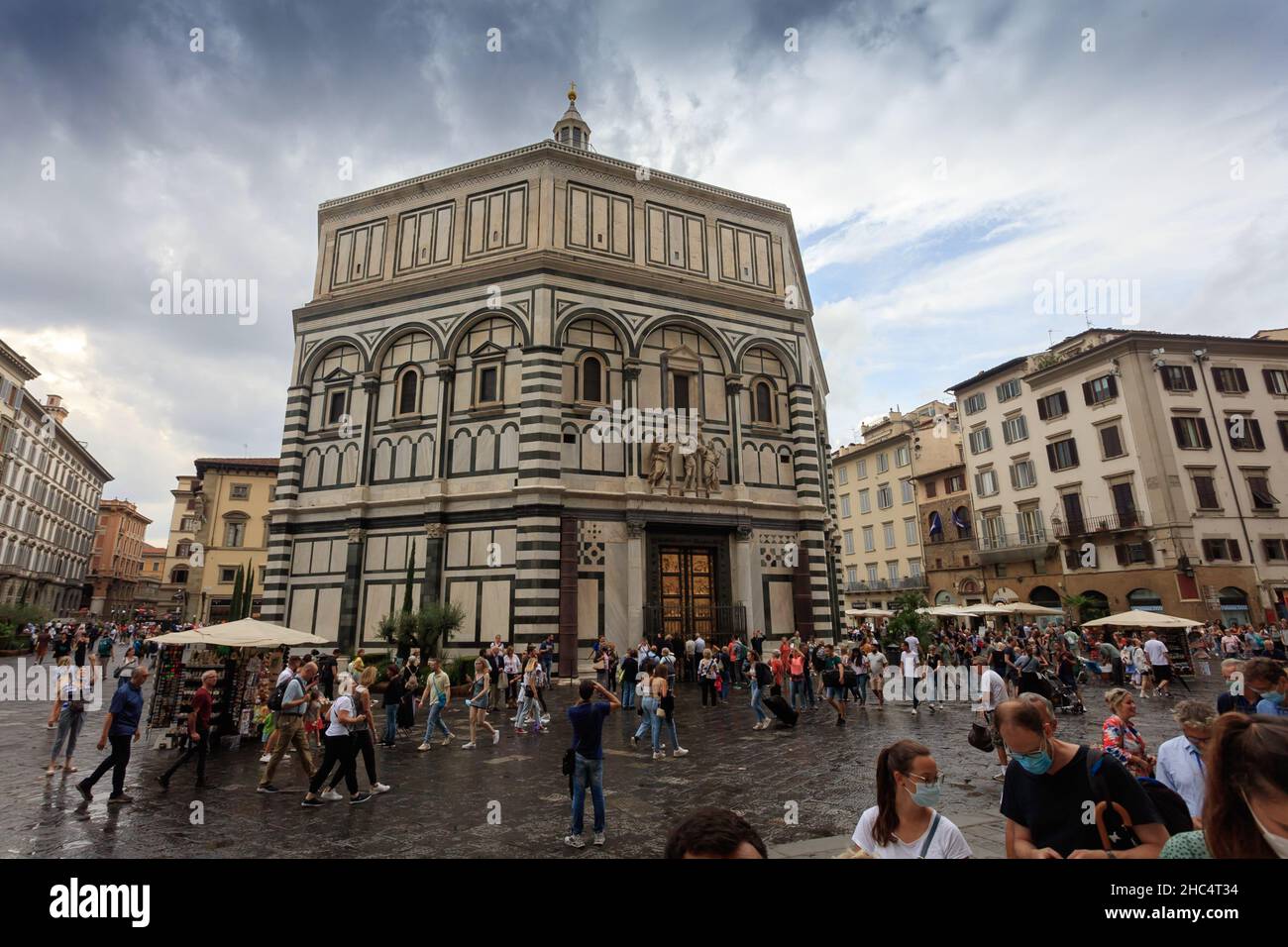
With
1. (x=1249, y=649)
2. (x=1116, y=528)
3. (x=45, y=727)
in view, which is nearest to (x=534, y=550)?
(x=45, y=727)

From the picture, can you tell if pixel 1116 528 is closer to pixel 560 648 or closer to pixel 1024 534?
pixel 1024 534

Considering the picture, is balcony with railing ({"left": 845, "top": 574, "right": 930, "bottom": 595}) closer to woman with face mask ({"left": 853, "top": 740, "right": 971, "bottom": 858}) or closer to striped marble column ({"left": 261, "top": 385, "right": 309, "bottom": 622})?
striped marble column ({"left": 261, "top": 385, "right": 309, "bottom": 622})

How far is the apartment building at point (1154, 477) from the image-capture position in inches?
1107

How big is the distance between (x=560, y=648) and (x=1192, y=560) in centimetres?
2816

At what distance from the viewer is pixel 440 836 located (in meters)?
6.20

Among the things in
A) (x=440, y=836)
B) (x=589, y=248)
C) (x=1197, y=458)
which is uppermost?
(x=589, y=248)

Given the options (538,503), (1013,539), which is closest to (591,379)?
(538,503)

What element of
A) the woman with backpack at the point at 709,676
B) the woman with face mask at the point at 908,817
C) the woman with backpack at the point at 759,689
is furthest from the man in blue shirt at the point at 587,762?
the woman with backpack at the point at 709,676

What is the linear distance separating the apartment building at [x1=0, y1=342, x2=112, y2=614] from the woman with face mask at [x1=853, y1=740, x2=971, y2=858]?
5360 cm

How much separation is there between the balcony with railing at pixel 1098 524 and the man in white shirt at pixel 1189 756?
31.8m

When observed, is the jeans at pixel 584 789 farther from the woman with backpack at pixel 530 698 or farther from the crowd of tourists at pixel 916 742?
the woman with backpack at pixel 530 698

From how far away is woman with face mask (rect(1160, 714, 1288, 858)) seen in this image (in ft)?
6.03

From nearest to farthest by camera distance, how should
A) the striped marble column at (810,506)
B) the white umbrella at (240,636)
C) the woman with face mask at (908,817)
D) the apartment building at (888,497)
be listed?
the woman with face mask at (908,817)
the white umbrella at (240,636)
the striped marble column at (810,506)
the apartment building at (888,497)

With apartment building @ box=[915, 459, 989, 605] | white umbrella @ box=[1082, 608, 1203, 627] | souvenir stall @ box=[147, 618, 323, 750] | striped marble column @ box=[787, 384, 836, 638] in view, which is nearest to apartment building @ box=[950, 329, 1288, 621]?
apartment building @ box=[915, 459, 989, 605]
